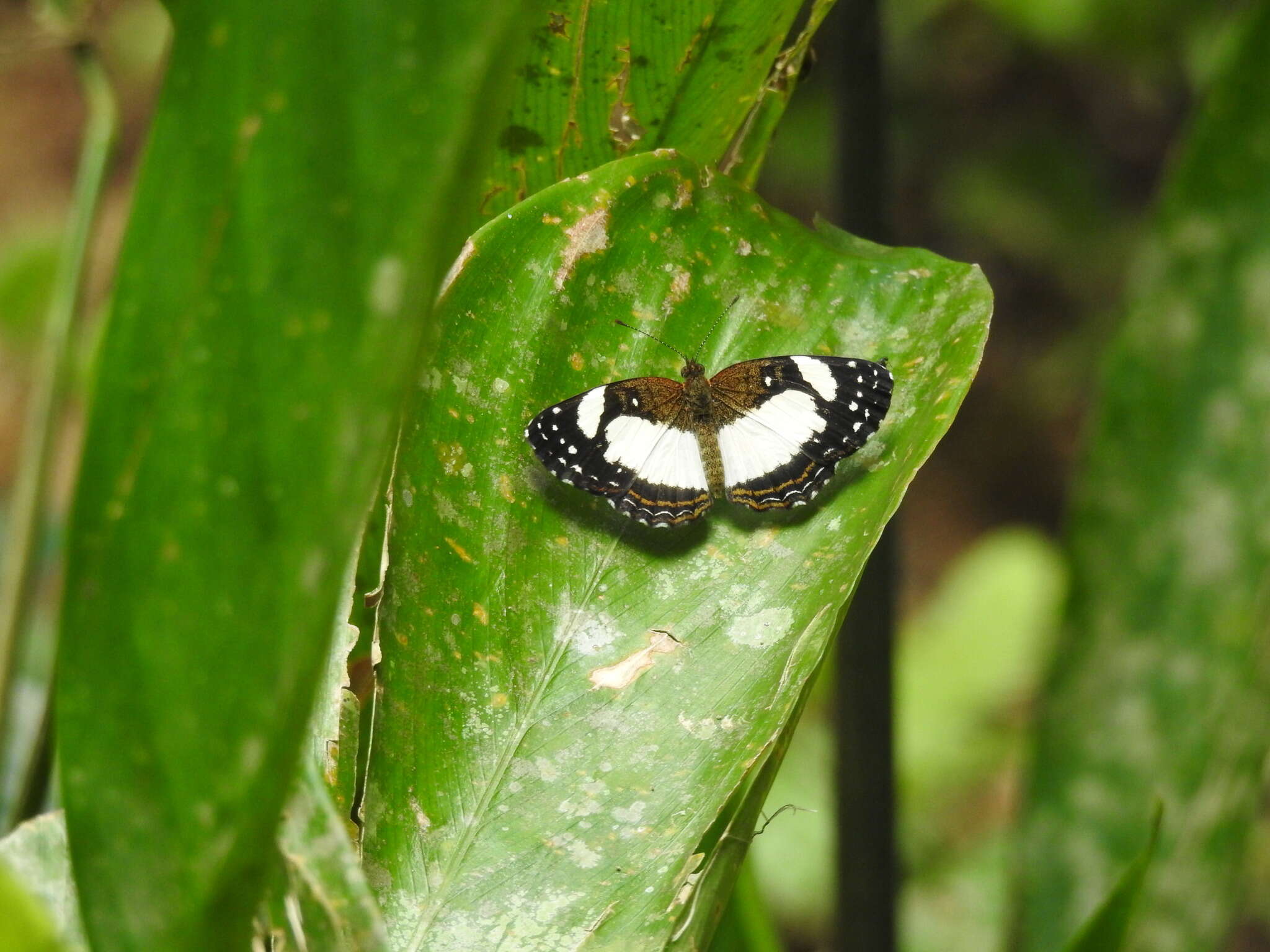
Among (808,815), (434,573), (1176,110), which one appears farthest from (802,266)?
(1176,110)

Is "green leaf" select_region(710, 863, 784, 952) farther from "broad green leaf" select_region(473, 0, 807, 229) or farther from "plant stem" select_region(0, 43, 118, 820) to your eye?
"plant stem" select_region(0, 43, 118, 820)

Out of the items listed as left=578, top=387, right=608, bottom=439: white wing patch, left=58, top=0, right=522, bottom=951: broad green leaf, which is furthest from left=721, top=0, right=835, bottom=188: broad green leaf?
left=58, top=0, right=522, bottom=951: broad green leaf

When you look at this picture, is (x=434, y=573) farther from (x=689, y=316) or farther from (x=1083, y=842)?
(x=1083, y=842)

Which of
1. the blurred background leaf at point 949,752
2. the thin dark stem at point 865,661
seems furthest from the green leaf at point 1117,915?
the blurred background leaf at point 949,752

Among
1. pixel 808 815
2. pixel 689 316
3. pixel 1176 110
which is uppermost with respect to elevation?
pixel 1176 110

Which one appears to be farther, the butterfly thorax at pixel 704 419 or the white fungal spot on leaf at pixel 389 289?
the butterfly thorax at pixel 704 419

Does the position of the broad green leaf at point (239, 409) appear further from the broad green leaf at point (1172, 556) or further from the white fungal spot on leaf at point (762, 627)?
the broad green leaf at point (1172, 556)

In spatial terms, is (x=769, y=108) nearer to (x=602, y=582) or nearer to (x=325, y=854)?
(x=602, y=582)
